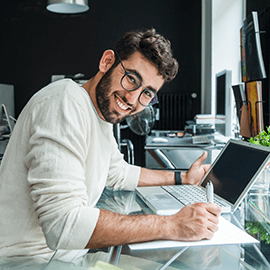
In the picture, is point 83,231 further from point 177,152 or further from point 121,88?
point 177,152

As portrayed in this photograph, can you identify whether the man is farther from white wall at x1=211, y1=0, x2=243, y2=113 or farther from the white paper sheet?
white wall at x1=211, y1=0, x2=243, y2=113

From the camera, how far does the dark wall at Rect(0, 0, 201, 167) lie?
534 centimetres

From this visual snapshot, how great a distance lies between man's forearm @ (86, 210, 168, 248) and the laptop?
0.60 ft

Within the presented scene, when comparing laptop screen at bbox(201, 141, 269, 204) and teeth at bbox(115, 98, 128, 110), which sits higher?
teeth at bbox(115, 98, 128, 110)

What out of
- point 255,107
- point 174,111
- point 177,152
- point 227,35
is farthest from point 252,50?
point 174,111

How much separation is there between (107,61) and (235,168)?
0.57 meters

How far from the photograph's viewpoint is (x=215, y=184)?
1.18 metres

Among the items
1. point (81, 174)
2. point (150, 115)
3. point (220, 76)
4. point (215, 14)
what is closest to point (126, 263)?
point (81, 174)

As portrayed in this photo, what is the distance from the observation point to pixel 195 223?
80 cm

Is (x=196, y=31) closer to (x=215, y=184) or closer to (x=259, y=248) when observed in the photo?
(x=215, y=184)

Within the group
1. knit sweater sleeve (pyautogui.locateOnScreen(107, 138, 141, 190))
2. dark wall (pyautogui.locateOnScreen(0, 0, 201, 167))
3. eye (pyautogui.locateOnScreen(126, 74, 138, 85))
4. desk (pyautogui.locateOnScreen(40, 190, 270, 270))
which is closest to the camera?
desk (pyautogui.locateOnScreen(40, 190, 270, 270))

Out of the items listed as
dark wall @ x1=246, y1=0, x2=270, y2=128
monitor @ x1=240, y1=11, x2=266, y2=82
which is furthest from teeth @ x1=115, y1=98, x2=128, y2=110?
dark wall @ x1=246, y1=0, x2=270, y2=128

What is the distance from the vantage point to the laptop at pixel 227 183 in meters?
1.00

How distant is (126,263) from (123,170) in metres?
0.71
